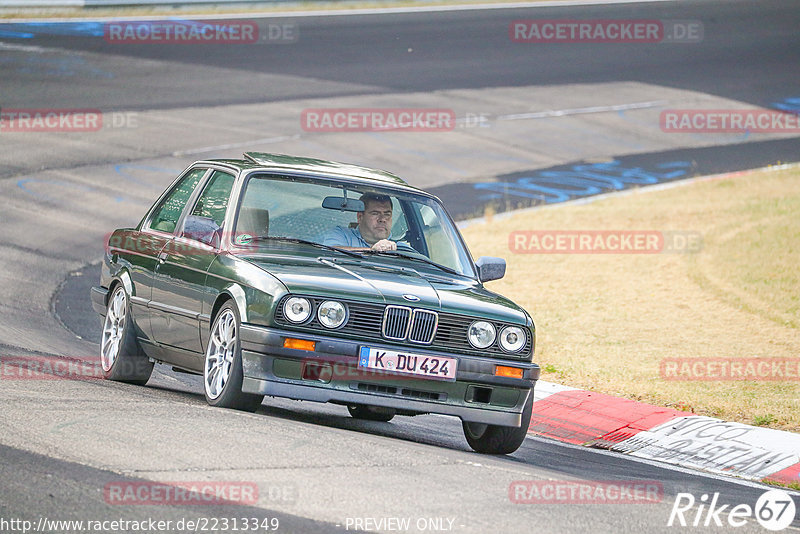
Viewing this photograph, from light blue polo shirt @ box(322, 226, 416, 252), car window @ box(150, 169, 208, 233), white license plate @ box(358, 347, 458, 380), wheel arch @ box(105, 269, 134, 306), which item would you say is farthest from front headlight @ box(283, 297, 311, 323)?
wheel arch @ box(105, 269, 134, 306)

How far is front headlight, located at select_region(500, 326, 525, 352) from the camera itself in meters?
7.88

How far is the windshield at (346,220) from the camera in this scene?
28.1ft

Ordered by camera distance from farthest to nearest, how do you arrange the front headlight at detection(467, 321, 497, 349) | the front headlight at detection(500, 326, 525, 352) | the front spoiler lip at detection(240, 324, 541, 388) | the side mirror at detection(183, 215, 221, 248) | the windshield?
the windshield → the side mirror at detection(183, 215, 221, 248) → the front headlight at detection(500, 326, 525, 352) → the front headlight at detection(467, 321, 497, 349) → the front spoiler lip at detection(240, 324, 541, 388)

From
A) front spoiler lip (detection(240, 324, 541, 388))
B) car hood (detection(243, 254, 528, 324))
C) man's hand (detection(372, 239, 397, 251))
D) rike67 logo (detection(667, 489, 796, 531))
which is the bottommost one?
rike67 logo (detection(667, 489, 796, 531))

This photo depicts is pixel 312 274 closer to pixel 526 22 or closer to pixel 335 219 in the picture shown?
pixel 335 219

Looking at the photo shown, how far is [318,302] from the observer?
749cm

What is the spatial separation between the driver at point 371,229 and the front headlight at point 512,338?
1255mm

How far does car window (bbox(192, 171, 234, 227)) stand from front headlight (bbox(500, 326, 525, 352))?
2.14 metres

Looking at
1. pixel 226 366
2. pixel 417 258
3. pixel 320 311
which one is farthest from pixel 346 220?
pixel 226 366

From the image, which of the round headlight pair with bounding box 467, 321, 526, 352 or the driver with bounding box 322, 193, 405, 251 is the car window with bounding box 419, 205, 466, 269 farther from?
the round headlight pair with bounding box 467, 321, 526, 352

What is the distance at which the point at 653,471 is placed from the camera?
8.48m

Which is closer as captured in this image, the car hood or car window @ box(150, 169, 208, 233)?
the car hood

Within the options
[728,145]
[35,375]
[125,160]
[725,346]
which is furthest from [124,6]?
[35,375]

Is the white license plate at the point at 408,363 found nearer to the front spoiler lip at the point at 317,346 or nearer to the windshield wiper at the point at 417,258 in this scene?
the front spoiler lip at the point at 317,346
